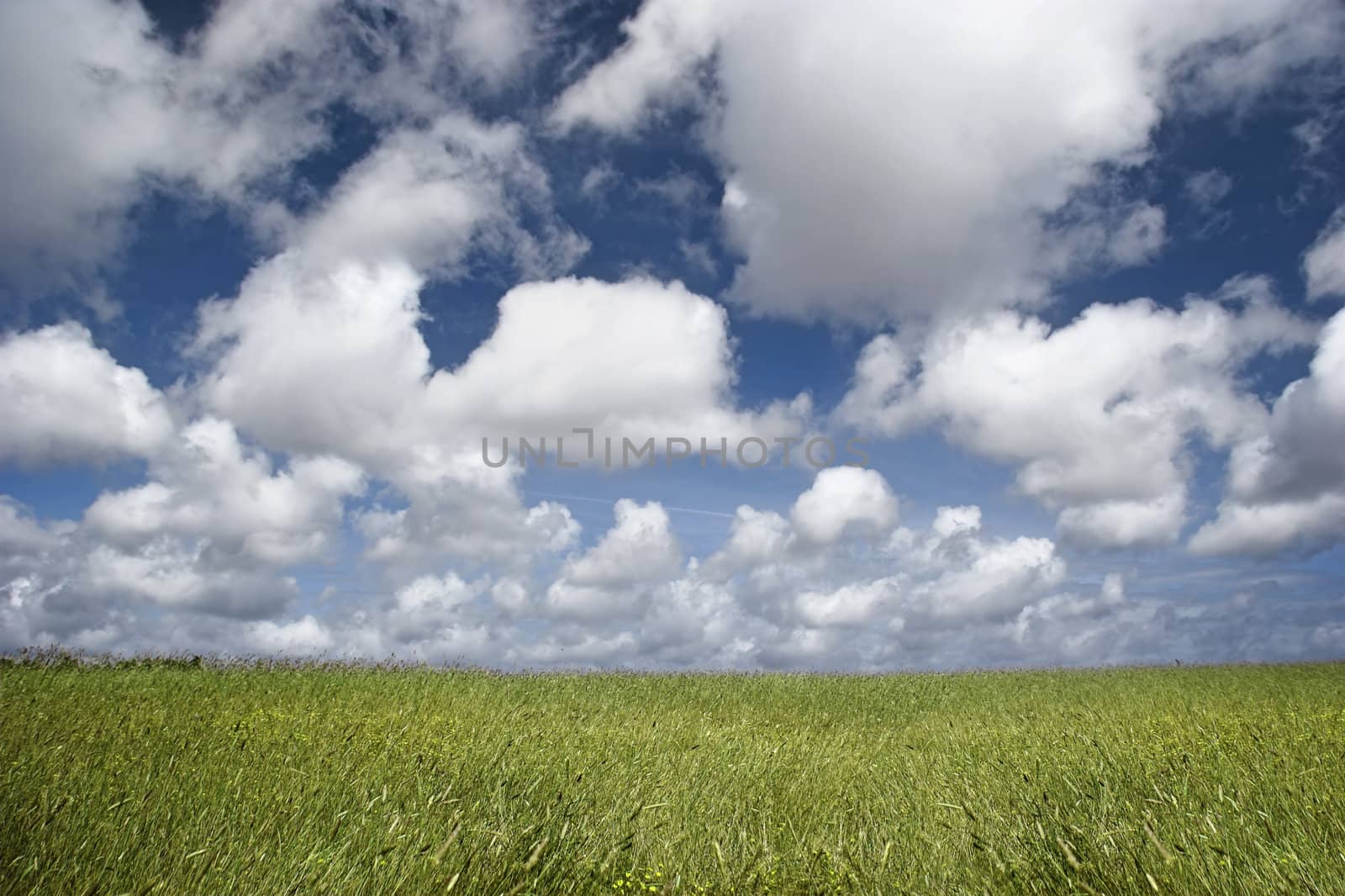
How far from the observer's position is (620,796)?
8555mm

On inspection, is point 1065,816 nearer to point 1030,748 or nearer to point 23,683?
point 1030,748

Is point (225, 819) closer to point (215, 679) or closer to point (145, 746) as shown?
point (145, 746)

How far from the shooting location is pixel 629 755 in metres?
11.0

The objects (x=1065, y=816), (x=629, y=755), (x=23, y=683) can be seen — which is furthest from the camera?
(x=23, y=683)

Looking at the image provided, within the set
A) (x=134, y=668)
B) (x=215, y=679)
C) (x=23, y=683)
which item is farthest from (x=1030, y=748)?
(x=134, y=668)

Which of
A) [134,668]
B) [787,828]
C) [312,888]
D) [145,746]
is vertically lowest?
[787,828]

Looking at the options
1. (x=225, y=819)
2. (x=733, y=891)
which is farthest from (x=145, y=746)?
(x=733, y=891)

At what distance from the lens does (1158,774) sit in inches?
362

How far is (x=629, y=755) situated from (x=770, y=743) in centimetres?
327

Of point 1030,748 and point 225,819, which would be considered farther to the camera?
point 1030,748

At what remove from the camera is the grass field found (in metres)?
5.07

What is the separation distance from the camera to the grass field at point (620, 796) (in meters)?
5.07

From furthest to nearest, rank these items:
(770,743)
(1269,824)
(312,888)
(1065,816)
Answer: (770,743)
(1065,816)
(1269,824)
(312,888)

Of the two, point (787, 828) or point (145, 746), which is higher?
point (145, 746)
